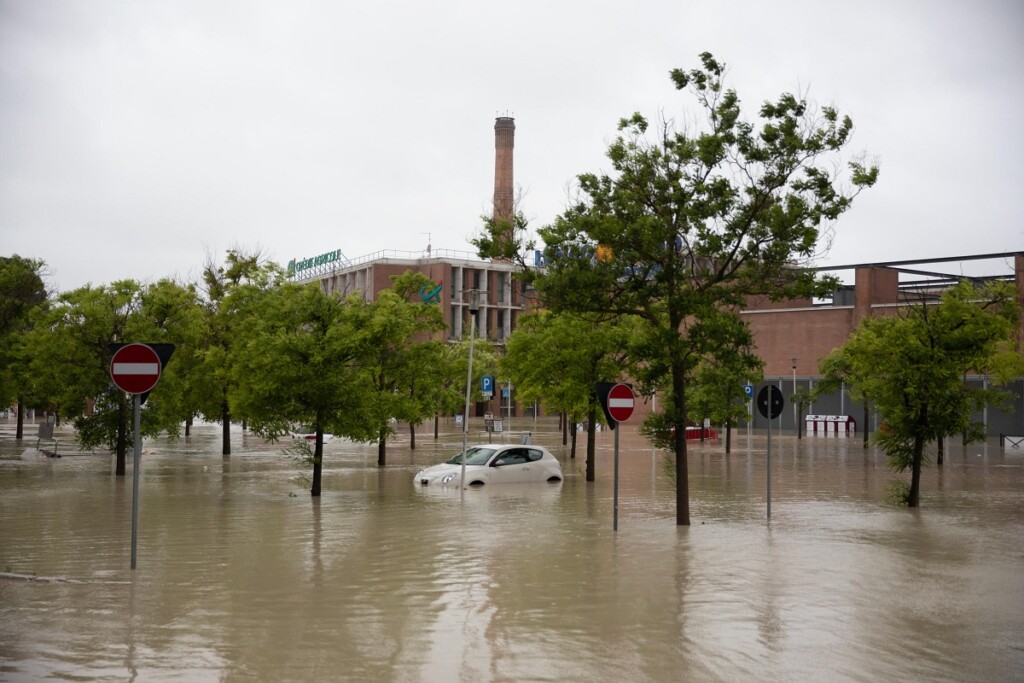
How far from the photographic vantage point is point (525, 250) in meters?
19.2

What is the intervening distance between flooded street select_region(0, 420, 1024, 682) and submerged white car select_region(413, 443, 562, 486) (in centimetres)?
146

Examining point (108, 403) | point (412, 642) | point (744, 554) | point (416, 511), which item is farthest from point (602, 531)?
point (108, 403)

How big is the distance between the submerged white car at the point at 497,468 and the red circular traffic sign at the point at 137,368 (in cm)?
1517

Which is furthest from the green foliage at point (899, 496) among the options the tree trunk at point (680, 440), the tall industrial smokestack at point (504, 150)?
the tall industrial smokestack at point (504, 150)

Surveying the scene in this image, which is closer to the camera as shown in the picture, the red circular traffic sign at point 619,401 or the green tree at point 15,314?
the red circular traffic sign at point 619,401

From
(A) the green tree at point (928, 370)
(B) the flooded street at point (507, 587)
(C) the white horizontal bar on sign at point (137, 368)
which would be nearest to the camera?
(B) the flooded street at point (507, 587)

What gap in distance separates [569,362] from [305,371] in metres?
8.15

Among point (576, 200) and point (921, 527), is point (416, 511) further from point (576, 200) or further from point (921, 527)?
point (921, 527)

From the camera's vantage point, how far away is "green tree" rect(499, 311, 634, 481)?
2819cm

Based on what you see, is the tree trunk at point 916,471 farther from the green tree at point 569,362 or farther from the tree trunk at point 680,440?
the green tree at point 569,362

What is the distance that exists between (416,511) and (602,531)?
4.93 meters

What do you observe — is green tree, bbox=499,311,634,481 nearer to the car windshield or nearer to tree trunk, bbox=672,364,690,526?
the car windshield

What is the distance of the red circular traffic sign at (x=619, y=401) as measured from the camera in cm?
1748

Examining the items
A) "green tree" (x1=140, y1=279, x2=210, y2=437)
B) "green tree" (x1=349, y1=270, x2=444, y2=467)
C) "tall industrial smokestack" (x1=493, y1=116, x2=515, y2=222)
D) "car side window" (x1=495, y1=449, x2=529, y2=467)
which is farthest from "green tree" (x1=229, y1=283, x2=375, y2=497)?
"tall industrial smokestack" (x1=493, y1=116, x2=515, y2=222)
